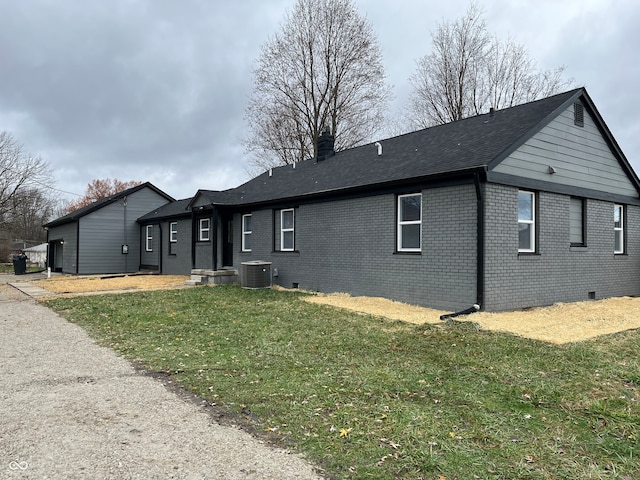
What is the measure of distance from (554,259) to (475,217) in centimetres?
309

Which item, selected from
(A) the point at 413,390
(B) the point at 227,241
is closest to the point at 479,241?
(A) the point at 413,390

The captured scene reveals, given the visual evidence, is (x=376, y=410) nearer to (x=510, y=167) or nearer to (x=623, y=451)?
(x=623, y=451)

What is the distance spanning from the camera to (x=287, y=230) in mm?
15469

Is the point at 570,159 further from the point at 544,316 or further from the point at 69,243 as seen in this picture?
the point at 69,243

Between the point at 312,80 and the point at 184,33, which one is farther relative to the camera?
the point at 312,80

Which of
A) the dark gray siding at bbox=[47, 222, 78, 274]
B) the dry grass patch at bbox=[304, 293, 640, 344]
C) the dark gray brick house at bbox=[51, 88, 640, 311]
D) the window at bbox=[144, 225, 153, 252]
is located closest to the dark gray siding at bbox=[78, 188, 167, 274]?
the dark gray siding at bbox=[47, 222, 78, 274]

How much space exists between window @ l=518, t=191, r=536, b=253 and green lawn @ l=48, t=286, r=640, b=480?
333 cm

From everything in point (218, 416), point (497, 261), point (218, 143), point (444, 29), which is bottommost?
point (218, 416)

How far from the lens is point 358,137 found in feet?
98.4

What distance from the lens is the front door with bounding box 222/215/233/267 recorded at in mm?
18219

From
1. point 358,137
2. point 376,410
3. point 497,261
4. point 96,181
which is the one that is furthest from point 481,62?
point 96,181

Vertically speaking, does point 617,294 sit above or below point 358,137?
below

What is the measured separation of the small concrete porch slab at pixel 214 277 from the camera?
1627 cm

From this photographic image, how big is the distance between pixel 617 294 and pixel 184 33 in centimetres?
1554
